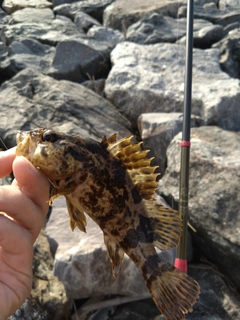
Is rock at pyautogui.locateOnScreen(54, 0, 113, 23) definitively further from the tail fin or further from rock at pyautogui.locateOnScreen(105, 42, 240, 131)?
the tail fin

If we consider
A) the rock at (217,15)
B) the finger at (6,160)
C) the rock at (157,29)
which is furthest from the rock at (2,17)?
the finger at (6,160)

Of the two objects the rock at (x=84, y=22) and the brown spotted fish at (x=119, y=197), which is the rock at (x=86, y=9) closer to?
the rock at (x=84, y=22)

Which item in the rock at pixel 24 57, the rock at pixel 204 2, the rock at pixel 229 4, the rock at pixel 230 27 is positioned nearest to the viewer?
the rock at pixel 24 57

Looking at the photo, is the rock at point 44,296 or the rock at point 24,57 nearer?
the rock at point 44,296

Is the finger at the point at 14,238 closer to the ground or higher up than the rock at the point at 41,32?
higher up

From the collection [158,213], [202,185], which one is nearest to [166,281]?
[158,213]

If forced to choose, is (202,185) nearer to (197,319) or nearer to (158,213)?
(197,319)
